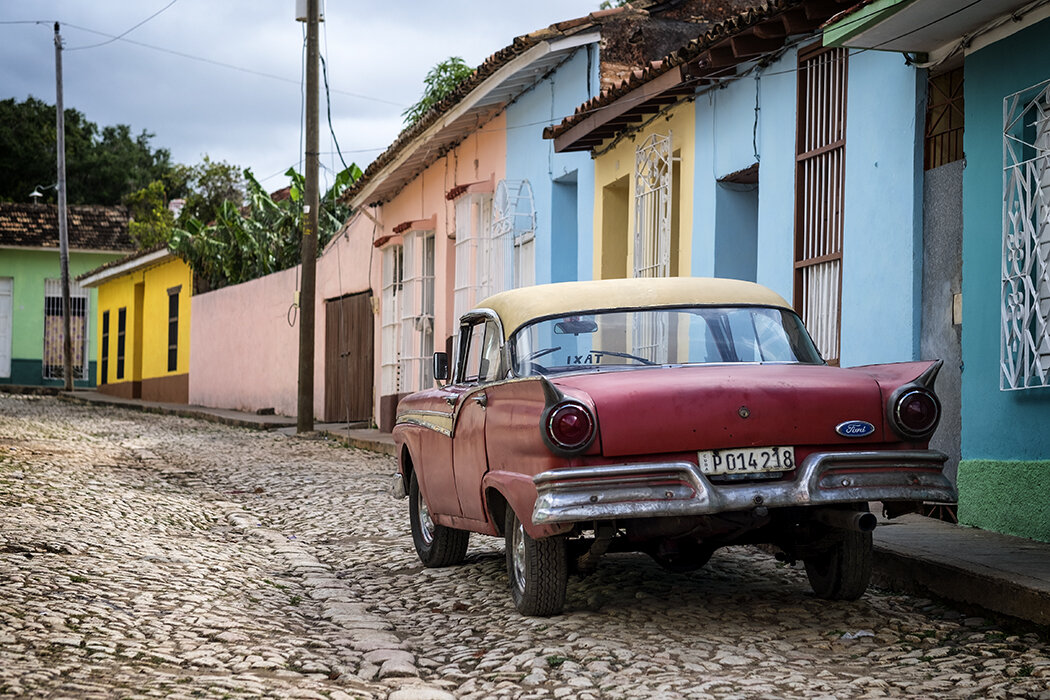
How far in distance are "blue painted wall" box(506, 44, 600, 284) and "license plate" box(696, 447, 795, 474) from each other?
29.7 feet

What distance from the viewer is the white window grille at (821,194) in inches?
382

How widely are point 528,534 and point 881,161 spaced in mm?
4505

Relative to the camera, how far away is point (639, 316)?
6.62 meters

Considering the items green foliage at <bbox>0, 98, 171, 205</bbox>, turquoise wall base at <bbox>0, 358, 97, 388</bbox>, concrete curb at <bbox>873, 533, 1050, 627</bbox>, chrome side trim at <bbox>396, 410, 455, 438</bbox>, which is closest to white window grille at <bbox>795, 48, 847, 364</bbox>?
concrete curb at <bbox>873, 533, 1050, 627</bbox>

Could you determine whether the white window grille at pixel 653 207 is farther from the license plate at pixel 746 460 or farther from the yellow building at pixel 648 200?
the license plate at pixel 746 460

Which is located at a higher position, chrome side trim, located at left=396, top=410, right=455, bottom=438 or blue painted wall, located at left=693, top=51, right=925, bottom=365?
blue painted wall, located at left=693, top=51, right=925, bottom=365

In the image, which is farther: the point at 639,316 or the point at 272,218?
the point at 272,218

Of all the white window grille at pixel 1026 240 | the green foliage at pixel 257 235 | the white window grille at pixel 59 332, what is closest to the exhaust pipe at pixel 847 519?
the white window grille at pixel 1026 240

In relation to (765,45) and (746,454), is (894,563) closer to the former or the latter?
(746,454)

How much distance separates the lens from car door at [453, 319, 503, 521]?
6434mm

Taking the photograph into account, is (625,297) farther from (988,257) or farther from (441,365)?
(988,257)

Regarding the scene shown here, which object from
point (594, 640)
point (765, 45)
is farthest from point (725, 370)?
point (765, 45)

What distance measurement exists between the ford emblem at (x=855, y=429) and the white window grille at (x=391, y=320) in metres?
14.7

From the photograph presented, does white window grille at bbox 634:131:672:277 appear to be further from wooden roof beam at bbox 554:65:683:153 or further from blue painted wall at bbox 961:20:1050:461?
blue painted wall at bbox 961:20:1050:461
